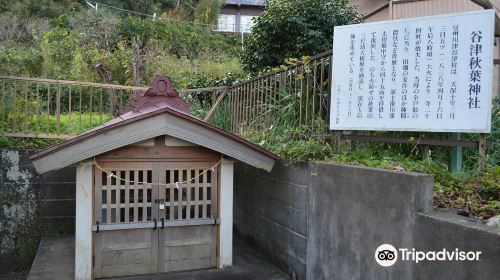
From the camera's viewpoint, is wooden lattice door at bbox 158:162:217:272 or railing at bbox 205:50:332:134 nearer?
wooden lattice door at bbox 158:162:217:272

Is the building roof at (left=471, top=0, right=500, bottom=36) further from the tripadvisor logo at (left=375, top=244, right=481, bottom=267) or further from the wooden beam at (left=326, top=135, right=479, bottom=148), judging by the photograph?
the tripadvisor logo at (left=375, top=244, right=481, bottom=267)

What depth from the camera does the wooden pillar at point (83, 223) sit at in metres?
5.11

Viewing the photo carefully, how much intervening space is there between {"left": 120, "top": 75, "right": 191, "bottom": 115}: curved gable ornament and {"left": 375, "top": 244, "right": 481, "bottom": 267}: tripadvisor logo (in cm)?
300

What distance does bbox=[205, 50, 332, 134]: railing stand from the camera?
5.77 metres

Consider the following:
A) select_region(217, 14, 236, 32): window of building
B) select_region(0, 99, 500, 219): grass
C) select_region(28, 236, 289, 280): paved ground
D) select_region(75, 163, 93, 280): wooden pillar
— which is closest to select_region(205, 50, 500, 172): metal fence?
select_region(0, 99, 500, 219): grass

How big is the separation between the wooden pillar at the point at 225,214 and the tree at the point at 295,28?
4550mm

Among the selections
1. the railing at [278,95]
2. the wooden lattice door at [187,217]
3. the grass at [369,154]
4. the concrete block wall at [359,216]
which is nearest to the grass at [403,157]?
the grass at [369,154]

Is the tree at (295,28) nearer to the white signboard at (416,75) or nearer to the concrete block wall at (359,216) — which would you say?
the white signboard at (416,75)

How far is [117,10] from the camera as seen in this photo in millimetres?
27781

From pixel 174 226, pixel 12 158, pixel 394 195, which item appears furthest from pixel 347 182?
pixel 12 158

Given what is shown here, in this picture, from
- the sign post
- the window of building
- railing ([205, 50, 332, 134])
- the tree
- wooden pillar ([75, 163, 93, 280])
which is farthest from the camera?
the window of building

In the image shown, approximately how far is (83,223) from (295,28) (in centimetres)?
616

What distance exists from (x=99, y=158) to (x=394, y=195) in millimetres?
3383

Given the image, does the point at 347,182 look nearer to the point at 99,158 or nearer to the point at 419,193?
the point at 419,193
